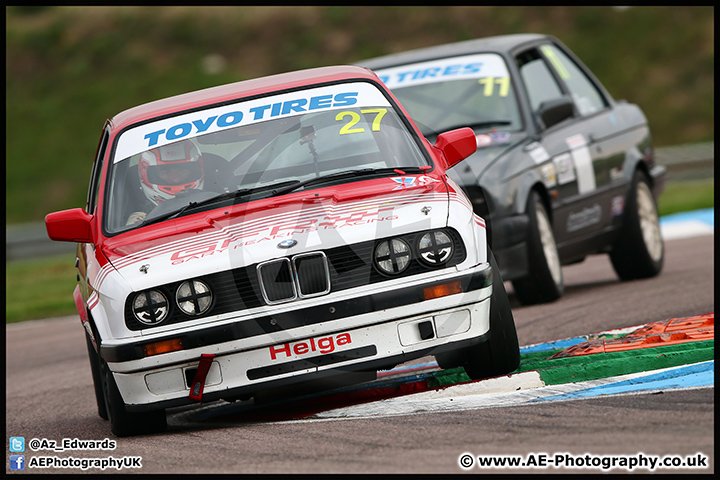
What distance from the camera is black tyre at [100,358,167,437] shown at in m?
5.42

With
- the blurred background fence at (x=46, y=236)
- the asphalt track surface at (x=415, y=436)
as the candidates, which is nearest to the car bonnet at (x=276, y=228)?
the asphalt track surface at (x=415, y=436)

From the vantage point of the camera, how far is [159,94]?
126 feet

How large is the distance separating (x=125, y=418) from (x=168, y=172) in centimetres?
130

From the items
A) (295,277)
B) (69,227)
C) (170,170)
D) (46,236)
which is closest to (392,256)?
(295,277)

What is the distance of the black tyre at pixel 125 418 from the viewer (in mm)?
5422

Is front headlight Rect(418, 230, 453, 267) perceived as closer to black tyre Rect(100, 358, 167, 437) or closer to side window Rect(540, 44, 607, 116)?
black tyre Rect(100, 358, 167, 437)

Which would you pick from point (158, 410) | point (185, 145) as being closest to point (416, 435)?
point (158, 410)

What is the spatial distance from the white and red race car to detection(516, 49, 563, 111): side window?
Answer: 3.35 meters

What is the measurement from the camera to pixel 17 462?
199 inches

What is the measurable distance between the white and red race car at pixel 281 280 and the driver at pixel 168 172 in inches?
0.5

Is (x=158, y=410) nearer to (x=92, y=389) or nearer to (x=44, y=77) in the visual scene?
(x=92, y=389)

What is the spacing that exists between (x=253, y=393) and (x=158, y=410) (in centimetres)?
53

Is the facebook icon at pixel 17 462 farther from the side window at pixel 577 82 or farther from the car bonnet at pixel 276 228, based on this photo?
the side window at pixel 577 82

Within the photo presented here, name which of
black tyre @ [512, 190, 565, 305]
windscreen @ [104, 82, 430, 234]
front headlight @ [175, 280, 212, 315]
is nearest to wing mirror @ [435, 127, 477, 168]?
windscreen @ [104, 82, 430, 234]
